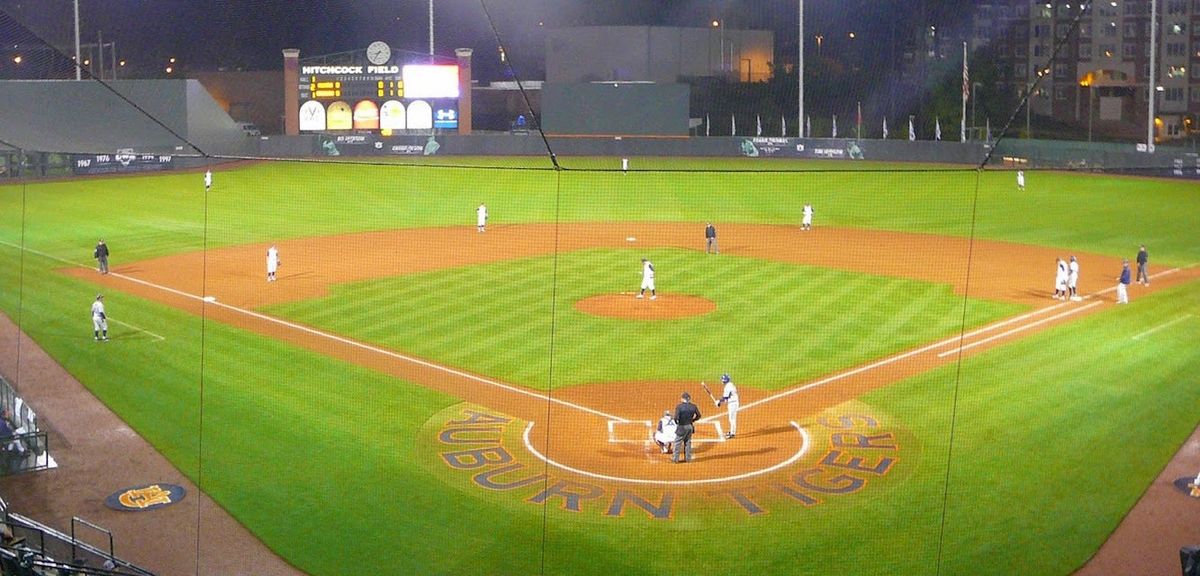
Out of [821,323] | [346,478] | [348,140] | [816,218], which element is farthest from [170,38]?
[346,478]

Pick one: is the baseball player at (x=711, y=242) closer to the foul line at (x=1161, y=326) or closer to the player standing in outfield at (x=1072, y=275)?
the player standing in outfield at (x=1072, y=275)

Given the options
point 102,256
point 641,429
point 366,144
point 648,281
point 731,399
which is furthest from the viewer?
point 366,144

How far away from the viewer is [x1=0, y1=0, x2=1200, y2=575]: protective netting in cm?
1262

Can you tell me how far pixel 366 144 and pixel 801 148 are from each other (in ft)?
72.3

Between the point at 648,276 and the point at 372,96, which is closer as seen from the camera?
the point at 648,276

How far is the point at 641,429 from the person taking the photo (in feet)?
50.7

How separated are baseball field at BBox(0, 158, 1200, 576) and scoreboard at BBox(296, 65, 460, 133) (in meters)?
17.9

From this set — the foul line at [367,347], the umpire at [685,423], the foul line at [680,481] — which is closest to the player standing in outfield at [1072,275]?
the foul line at [680,481]

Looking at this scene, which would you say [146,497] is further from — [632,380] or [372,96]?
[372,96]

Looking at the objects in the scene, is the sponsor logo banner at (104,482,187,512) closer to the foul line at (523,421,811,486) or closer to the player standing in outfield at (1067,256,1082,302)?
the foul line at (523,421,811,486)

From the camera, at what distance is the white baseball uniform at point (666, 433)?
1411 cm

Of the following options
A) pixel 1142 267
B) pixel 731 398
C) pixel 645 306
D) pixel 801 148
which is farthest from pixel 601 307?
pixel 801 148

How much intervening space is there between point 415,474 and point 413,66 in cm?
4175

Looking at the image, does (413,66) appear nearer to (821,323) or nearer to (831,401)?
(821,323)
